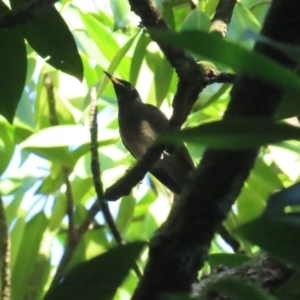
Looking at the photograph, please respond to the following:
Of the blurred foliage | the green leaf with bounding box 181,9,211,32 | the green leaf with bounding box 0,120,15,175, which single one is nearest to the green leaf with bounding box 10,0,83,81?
the blurred foliage

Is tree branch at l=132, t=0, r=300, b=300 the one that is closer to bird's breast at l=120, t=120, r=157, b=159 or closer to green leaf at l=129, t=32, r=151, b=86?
green leaf at l=129, t=32, r=151, b=86

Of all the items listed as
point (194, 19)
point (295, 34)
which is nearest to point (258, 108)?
point (295, 34)

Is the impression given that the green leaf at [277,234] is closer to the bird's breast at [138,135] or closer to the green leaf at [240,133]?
the green leaf at [240,133]

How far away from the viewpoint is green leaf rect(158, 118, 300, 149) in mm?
344

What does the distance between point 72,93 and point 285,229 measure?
4.63 ft

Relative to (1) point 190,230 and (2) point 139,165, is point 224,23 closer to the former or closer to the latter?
(2) point 139,165

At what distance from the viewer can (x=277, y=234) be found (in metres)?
0.34

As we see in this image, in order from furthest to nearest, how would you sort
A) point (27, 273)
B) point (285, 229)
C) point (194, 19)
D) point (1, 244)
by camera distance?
point (27, 273)
point (1, 244)
point (194, 19)
point (285, 229)

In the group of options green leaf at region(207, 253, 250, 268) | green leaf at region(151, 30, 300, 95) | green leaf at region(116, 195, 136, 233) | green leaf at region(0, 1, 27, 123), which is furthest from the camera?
green leaf at region(116, 195, 136, 233)

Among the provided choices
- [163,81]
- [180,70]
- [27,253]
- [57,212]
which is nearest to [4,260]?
[27,253]

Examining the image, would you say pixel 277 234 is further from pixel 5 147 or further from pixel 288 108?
pixel 5 147

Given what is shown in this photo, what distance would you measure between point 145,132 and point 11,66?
115 cm

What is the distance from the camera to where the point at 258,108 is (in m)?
0.41

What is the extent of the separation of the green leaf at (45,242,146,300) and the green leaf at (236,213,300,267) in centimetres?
8
